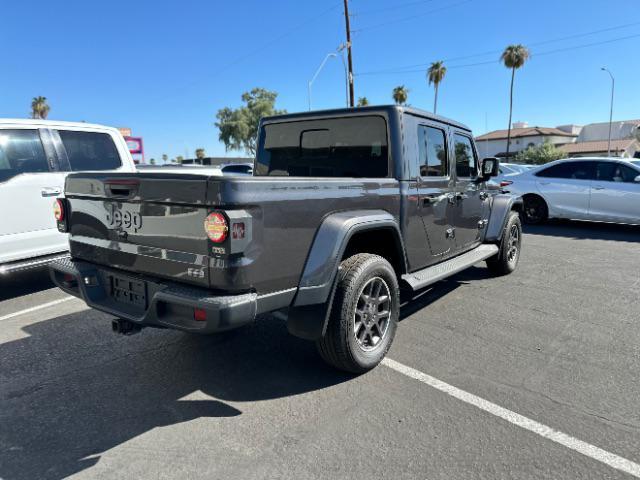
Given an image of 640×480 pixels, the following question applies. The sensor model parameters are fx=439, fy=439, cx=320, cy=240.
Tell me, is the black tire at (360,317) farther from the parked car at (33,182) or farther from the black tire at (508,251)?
the parked car at (33,182)

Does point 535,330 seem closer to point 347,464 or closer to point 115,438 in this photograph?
point 347,464

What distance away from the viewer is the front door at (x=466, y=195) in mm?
4637

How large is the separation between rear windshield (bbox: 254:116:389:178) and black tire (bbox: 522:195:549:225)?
27.4 ft

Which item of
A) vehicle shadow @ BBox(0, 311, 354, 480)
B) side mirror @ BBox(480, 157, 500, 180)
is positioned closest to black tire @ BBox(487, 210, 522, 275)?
side mirror @ BBox(480, 157, 500, 180)

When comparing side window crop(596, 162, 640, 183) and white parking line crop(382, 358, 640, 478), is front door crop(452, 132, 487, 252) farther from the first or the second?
side window crop(596, 162, 640, 183)

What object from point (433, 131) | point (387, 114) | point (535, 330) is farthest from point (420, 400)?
point (433, 131)

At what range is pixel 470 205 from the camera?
491 centimetres

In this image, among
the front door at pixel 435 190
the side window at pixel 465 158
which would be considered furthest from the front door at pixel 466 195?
the front door at pixel 435 190

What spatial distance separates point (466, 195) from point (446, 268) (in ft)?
3.35

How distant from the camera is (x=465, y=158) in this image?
198 inches

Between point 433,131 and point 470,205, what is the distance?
3.60 feet

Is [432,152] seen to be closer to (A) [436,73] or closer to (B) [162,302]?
(B) [162,302]

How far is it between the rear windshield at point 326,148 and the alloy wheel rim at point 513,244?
9.74 feet

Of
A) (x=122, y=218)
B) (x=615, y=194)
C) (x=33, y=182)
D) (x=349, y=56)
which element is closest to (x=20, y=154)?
(x=33, y=182)
